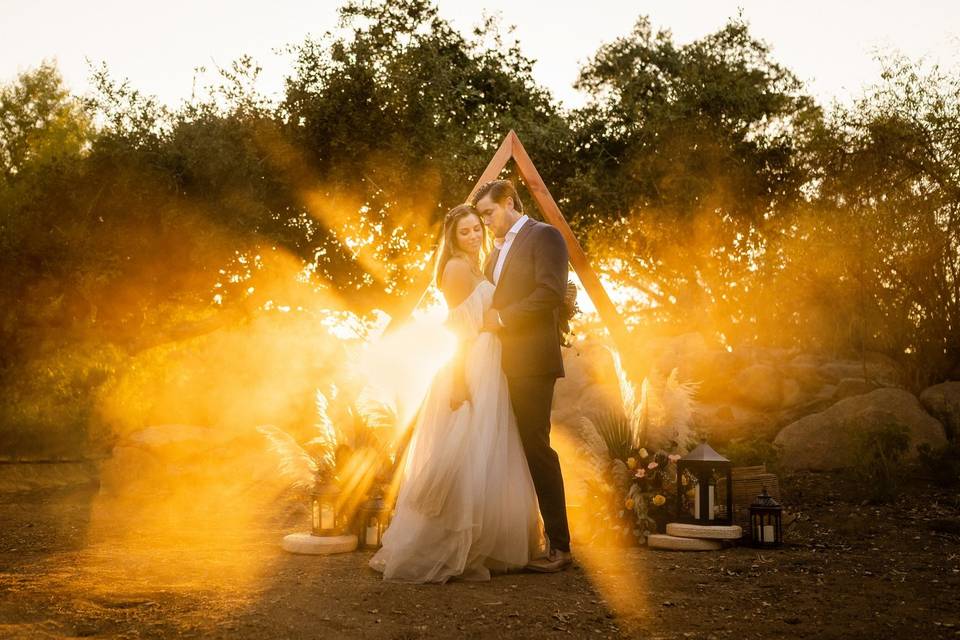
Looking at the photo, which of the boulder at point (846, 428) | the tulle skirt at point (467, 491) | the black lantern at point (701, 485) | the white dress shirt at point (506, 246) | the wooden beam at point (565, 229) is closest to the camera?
the tulle skirt at point (467, 491)

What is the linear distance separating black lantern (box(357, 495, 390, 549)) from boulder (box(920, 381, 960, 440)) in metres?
8.00

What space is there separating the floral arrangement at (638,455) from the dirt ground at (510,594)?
1.52 ft

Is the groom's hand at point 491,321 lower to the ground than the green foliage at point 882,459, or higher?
higher

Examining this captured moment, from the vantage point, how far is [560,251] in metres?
5.68

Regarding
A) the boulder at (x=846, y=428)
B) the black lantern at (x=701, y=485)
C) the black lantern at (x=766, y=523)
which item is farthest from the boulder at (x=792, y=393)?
the black lantern at (x=766, y=523)

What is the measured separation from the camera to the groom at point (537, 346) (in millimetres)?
5590

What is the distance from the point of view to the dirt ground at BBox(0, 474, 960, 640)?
13.5ft

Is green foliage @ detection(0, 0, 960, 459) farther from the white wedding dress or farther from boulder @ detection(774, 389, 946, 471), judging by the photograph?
the white wedding dress

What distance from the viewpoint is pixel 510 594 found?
486cm

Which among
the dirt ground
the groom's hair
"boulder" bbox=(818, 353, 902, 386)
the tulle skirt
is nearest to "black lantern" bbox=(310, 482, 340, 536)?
the dirt ground

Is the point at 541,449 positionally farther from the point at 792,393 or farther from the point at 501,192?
the point at 792,393

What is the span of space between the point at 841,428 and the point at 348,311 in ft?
24.4

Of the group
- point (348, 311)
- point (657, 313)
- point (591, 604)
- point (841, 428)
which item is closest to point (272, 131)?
point (348, 311)

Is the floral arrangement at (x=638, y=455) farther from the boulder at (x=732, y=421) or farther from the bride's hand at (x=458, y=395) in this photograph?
the boulder at (x=732, y=421)
